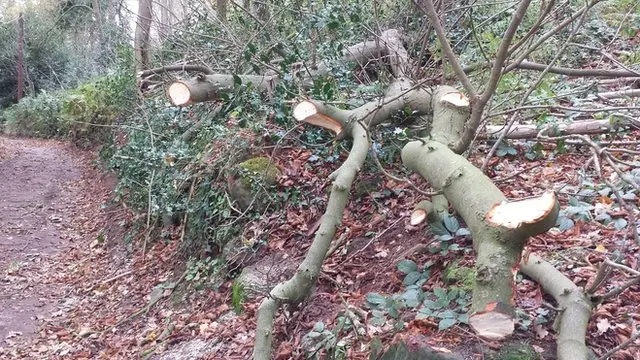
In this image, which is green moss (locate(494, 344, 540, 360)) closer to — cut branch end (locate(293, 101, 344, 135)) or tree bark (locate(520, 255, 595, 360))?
tree bark (locate(520, 255, 595, 360))

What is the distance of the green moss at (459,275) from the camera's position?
258cm

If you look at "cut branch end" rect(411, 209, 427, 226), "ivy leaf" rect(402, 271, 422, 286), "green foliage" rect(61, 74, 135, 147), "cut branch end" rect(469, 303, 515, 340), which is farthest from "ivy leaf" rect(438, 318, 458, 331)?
"green foliage" rect(61, 74, 135, 147)

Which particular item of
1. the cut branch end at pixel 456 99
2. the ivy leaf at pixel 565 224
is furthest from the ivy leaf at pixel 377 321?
the cut branch end at pixel 456 99

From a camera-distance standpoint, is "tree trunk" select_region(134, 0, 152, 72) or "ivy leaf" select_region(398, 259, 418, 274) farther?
"tree trunk" select_region(134, 0, 152, 72)

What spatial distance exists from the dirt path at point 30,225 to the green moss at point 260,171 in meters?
2.77

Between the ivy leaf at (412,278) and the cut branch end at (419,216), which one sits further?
the cut branch end at (419,216)

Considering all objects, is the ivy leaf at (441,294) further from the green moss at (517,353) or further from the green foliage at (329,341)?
the green foliage at (329,341)

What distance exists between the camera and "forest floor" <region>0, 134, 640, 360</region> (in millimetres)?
2428

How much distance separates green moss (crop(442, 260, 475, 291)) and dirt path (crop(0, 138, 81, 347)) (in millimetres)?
4424

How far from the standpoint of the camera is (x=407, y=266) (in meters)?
2.90

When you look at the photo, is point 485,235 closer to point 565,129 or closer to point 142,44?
point 565,129

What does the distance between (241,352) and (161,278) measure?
226 cm

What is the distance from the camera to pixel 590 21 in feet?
21.1

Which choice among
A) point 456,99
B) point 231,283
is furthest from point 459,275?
point 231,283
